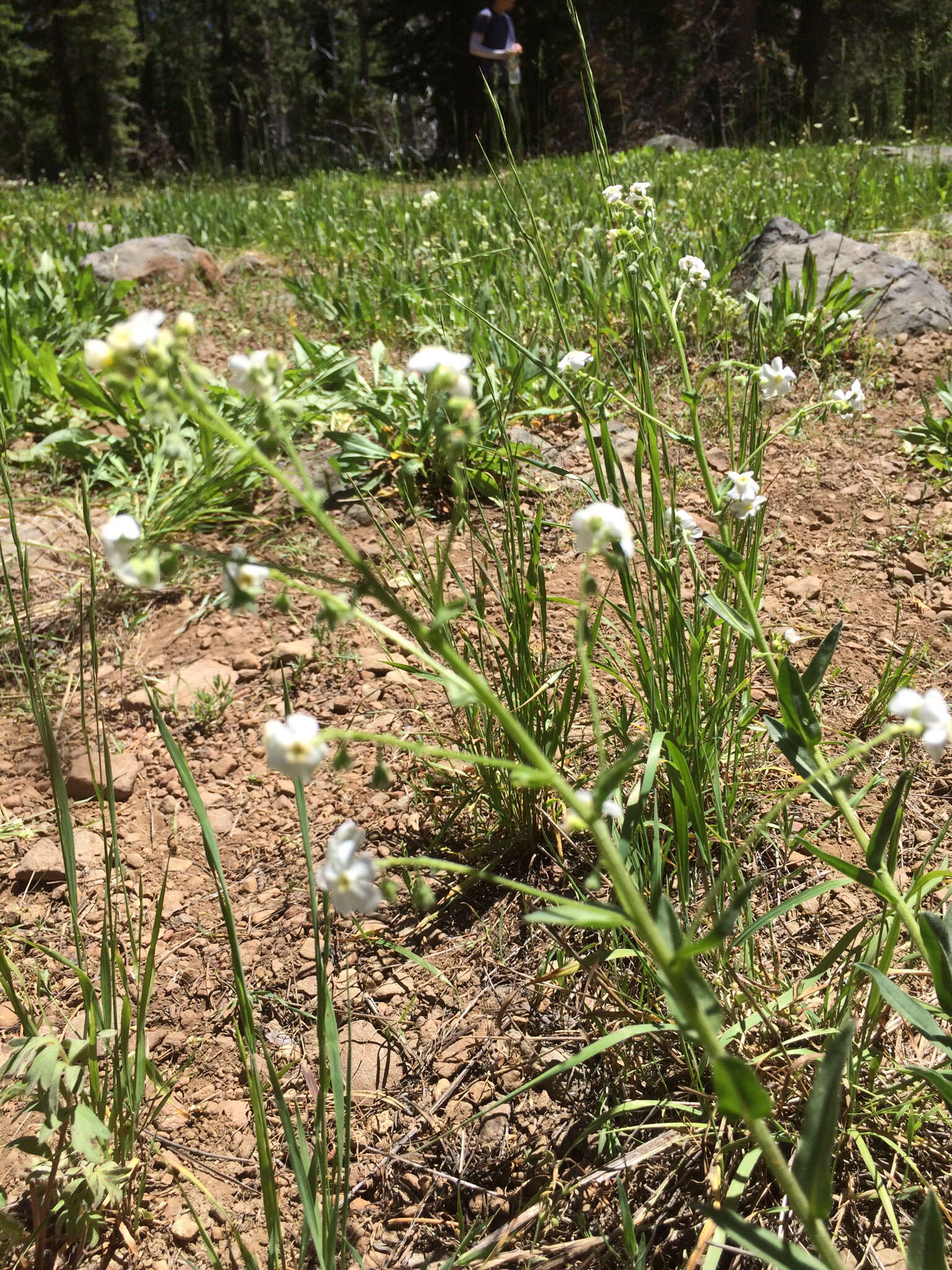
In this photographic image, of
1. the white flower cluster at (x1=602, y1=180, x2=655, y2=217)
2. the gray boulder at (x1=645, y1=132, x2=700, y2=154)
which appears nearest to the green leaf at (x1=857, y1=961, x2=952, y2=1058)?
the white flower cluster at (x1=602, y1=180, x2=655, y2=217)

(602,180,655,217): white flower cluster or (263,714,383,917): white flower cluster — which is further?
(602,180,655,217): white flower cluster

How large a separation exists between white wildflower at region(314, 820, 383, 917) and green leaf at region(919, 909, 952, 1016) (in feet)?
1.71

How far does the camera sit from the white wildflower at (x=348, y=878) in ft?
2.14

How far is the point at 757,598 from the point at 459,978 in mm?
716

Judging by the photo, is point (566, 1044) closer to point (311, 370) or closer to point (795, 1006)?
point (795, 1006)

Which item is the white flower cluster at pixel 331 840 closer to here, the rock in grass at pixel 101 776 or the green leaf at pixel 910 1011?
the green leaf at pixel 910 1011

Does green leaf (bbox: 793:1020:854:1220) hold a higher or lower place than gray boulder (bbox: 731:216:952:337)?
lower

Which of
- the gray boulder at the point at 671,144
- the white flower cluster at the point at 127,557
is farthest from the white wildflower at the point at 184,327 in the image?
the gray boulder at the point at 671,144

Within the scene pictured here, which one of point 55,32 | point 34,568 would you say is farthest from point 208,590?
point 55,32

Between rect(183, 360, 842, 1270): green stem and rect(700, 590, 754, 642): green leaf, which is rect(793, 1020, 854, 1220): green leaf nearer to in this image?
rect(183, 360, 842, 1270): green stem

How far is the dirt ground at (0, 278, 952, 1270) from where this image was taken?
108 cm

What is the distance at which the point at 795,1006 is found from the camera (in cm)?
110

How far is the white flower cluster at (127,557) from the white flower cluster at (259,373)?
0.42 feet

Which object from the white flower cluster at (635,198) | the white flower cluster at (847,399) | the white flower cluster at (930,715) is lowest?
the white flower cluster at (930,715)
